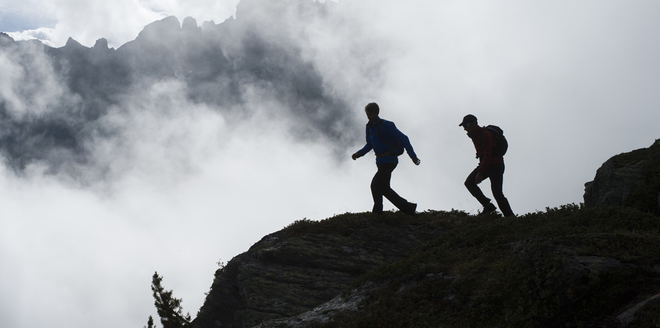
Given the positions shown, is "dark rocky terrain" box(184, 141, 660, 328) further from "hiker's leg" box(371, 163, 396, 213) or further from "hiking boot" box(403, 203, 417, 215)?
"hiker's leg" box(371, 163, 396, 213)

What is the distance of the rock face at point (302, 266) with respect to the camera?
11.0 metres

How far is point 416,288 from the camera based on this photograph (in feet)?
26.8

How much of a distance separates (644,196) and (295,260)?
411 inches

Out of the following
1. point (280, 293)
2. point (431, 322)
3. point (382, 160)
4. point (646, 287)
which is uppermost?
point (382, 160)

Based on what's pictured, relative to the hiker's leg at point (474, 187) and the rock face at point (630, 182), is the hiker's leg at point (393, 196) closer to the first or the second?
the hiker's leg at point (474, 187)


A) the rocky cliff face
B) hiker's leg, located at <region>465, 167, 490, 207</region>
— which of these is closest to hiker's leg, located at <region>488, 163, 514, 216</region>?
hiker's leg, located at <region>465, 167, 490, 207</region>

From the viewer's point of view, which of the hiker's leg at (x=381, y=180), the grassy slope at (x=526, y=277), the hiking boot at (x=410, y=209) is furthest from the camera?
the hiking boot at (x=410, y=209)

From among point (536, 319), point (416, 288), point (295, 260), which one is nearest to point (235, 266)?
point (295, 260)

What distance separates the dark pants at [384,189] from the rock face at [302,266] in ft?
1.66

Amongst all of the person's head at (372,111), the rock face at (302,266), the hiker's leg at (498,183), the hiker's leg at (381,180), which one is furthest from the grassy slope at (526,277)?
the person's head at (372,111)

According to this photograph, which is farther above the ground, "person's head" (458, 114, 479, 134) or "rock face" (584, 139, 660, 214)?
"person's head" (458, 114, 479, 134)

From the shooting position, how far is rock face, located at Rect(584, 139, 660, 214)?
40.6 feet

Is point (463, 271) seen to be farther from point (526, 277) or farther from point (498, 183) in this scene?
point (498, 183)

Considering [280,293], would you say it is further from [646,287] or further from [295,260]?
[646,287]
